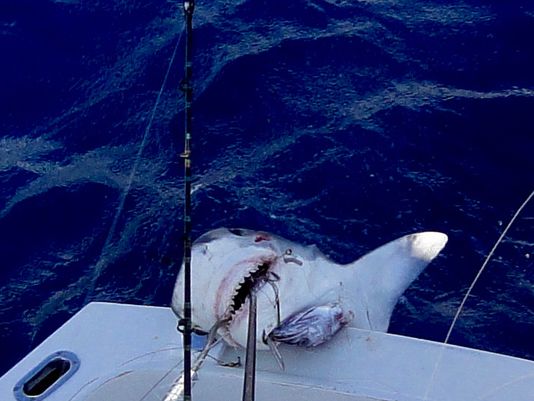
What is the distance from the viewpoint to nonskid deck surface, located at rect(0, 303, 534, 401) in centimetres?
220

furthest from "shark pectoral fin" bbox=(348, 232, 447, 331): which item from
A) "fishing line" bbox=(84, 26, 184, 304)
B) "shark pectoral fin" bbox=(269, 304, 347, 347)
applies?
"fishing line" bbox=(84, 26, 184, 304)

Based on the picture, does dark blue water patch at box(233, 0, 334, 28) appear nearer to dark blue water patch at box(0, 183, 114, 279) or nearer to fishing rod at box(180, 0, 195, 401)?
dark blue water patch at box(0, 183, 114, 279)

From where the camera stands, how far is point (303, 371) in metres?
2.31

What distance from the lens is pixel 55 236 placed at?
4.01 meters

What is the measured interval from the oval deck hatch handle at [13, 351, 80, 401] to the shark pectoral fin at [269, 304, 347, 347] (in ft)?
1.88

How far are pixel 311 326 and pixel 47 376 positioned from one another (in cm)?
76

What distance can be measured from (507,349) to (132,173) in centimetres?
209

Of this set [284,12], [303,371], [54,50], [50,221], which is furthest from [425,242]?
[54,50]

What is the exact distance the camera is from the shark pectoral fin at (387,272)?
9.82 feet

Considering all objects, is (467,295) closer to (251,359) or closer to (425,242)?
(425,242)

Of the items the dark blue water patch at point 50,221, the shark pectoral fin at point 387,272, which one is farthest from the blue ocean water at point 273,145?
the shark pectoral fin at point 387,272

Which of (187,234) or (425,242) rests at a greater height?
(187,234)

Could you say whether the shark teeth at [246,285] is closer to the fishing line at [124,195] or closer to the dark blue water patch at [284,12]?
the fishing line at [124,195]

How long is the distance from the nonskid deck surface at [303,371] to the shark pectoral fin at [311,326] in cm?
3
